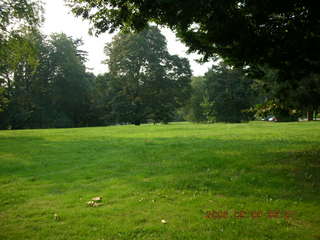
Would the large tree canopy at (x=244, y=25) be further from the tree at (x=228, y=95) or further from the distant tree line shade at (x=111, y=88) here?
the tree at (x=228, y=95)

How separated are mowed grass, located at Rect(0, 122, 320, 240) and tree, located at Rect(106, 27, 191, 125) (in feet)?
135

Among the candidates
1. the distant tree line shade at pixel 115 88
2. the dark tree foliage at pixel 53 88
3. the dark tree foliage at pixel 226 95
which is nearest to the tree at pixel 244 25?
the distant tree line shade at pixel 115 88

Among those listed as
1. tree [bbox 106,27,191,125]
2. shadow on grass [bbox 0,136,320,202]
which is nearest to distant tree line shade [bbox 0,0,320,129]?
tree [bbox 106,27,191,125]

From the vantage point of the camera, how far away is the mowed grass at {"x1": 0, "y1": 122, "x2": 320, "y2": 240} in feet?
16.2

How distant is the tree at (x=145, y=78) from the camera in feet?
174

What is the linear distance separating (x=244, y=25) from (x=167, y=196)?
5.39 metres

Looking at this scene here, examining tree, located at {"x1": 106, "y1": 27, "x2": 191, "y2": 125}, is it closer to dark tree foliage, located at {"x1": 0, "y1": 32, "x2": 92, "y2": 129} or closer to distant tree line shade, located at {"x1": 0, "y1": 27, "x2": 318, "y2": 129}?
distant tree line shade, located at {"x1": 0, "y1": 27, "x2": 318, "y2": 129}

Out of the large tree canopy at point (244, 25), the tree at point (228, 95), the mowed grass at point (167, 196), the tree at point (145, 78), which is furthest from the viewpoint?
the tree at point (228, 95)

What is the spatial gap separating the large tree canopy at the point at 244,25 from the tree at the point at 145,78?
142 ft

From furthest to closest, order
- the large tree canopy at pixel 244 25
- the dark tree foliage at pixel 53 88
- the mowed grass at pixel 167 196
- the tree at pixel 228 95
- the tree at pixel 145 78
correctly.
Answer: the tree at pixel 228 95
the dark tree foliage at pixel 53 88
the tree at pixel 145 78
the large tree canopy at pixel 244 25
the mowed grass at pixel 167 196

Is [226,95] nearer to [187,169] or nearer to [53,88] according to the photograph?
[53,88]

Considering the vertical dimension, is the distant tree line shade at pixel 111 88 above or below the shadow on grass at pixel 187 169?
above

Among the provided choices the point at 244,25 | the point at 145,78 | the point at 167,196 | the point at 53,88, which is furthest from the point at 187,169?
the point at 53,88

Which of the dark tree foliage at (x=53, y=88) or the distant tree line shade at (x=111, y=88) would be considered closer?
the distant tree line shade at (x=111, y=88)
